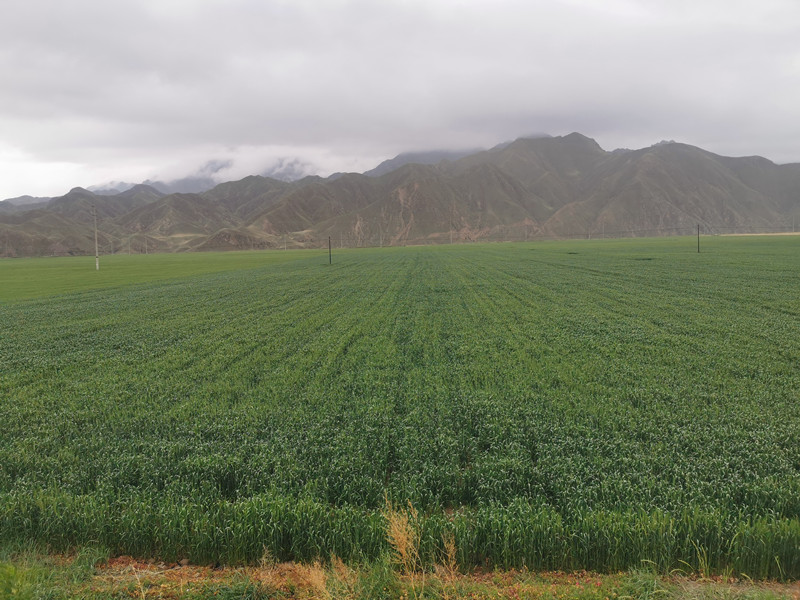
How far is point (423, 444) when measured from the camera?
757cm

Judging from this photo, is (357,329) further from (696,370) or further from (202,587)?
(202,587)

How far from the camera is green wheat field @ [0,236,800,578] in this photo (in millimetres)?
5332

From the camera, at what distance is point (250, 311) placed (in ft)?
78.1

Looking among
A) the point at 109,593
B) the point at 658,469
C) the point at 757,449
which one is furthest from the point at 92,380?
the point at 757,449

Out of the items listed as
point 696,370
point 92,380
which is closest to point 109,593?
point 92,380

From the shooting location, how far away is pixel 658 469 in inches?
263

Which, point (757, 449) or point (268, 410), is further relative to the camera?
point (268, 410)

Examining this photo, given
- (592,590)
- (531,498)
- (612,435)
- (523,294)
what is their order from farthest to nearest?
(523,294) → (612,435) → (531,498) → (592,590)

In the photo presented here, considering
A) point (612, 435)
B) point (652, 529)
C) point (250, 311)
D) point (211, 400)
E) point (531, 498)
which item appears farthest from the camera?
point (250, 311)

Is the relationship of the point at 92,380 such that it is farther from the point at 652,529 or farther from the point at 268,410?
the point at 652,529

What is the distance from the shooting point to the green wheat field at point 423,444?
533cm

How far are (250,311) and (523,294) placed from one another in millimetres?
16929

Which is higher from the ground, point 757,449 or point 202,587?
point 757,449

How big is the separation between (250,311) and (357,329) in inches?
348
